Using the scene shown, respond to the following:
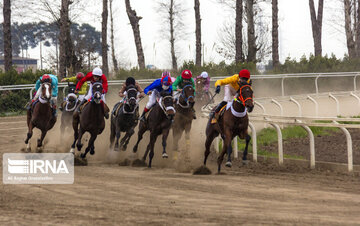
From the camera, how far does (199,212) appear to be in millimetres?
6832

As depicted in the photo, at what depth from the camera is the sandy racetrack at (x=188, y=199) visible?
21.3 feet

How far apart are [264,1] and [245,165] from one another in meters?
20.4

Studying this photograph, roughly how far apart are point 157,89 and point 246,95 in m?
3.45

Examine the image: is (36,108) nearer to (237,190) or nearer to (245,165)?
(245,165)

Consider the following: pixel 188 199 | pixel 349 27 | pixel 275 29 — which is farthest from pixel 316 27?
pixel 188 199

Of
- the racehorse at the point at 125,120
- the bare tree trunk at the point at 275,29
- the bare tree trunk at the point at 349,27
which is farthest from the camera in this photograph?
the bare tree trunk at the point at 349,27

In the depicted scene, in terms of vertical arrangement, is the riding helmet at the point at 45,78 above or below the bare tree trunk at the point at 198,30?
below

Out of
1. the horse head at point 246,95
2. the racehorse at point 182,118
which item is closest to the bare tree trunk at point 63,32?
the racehorse at point 182,118

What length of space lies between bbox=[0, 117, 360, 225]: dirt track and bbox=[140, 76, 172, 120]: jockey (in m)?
2.99

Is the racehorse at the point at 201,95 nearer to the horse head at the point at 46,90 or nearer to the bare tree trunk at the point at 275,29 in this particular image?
the horse head at the point at 46,90

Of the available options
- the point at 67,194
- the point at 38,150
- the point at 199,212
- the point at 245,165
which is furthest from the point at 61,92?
the point at 199,212

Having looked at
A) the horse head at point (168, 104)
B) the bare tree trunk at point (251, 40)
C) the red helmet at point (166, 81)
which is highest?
the bare tree trunk at point (251, 40)

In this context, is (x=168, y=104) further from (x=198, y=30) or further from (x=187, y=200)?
(x=198, y=30)

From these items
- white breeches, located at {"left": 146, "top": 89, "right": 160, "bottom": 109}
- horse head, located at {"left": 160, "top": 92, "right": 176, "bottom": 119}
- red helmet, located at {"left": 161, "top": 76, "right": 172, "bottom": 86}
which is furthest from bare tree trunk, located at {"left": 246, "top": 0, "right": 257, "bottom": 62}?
horse head, located at {"left": 160, "top": 92, "right": 176, "bottom": 119}
